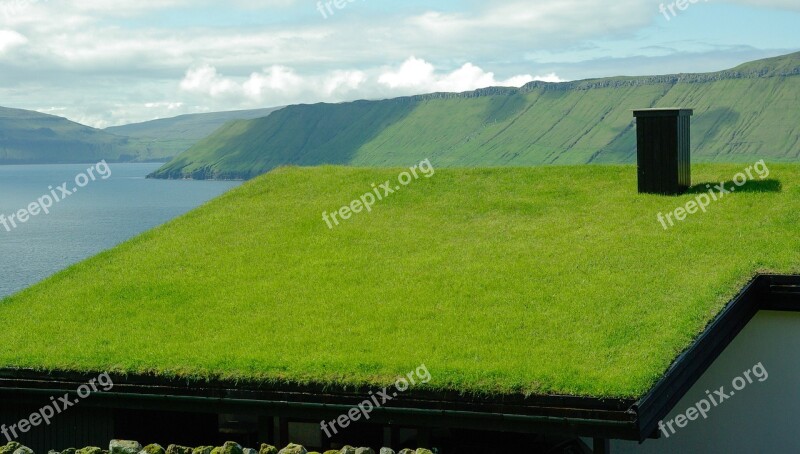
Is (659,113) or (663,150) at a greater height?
(659,113)

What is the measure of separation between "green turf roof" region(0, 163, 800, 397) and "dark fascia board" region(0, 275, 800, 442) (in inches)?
9.2

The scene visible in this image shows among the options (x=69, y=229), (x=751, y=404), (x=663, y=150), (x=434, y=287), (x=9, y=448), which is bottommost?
(x=69, y=229)

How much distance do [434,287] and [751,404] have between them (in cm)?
648

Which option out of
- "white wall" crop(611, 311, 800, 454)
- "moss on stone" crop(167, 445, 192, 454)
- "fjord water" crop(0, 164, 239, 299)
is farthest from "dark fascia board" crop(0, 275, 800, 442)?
"fjord water" crop(0, 164, 239, 299)

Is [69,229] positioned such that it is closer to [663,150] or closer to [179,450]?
[663,150]

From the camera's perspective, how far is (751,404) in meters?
14.9

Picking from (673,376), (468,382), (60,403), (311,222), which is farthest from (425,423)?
(311,222)

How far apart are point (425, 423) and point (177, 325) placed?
6.63m

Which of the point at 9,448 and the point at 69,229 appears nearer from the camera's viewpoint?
the point at 9,448

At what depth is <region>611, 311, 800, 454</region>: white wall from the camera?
1477 cm

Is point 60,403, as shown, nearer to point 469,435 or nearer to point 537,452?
point 469,435

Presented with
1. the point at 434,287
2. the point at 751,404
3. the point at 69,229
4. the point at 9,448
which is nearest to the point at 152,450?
the point at 9,448

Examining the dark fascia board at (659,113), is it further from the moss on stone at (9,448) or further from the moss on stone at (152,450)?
the moss on stone at (9,448)

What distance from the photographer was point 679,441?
15086 millimetres
